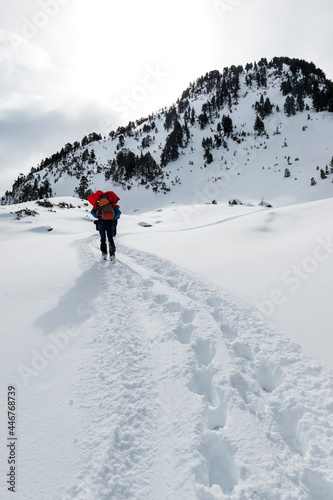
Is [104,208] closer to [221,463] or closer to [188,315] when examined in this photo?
Result: [188,315]

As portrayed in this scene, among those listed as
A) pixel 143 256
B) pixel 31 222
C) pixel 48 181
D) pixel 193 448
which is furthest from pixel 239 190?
pixel 48 181

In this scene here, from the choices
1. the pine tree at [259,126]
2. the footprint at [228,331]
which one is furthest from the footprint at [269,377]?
the pine tree at [259,126]

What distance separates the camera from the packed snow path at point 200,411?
180 centimetres

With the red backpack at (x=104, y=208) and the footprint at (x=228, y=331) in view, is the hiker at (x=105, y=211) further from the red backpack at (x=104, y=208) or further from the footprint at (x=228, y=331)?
the footprint at (x=228, y=331)

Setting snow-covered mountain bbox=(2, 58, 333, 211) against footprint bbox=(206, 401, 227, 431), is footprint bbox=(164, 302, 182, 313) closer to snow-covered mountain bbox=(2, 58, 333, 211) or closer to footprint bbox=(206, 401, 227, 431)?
footprint bbox=(206, 401, 227, 431)

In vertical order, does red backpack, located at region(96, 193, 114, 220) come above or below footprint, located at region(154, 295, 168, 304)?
above

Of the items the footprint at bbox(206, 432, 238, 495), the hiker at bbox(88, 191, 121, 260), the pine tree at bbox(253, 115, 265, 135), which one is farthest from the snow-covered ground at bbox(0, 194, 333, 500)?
the pine tree at bbox(253, 115, 265, 135)

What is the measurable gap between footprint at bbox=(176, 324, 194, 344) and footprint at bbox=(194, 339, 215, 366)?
197 mm

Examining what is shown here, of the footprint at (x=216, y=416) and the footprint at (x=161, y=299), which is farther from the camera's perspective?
the footprint at (x=161, y=299)

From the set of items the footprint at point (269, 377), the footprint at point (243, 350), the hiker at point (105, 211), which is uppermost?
the hiker at point (105, 211)

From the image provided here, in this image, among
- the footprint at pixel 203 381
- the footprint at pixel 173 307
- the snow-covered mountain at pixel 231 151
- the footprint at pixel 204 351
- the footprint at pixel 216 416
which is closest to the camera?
the footprint at pixel 216 416

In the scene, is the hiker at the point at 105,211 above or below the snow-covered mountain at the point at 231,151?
below

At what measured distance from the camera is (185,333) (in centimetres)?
364

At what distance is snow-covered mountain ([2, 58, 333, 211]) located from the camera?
32.0m
